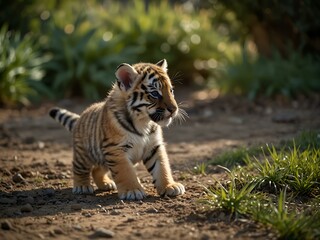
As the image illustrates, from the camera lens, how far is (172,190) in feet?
17.8

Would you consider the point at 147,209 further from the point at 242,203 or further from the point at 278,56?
the point at 278,56

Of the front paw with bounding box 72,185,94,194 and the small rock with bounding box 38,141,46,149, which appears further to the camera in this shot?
the small rock with bounding box 38,141,46,149

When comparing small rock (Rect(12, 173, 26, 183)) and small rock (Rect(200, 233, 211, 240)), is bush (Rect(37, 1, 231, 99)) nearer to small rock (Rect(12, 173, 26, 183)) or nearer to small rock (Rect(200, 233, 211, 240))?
small rock (Rect(12, 173, 26, 183))

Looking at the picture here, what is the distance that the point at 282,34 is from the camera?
11.9 metres

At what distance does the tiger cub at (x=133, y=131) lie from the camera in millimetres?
5402

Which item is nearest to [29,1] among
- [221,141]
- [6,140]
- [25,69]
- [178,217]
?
[25,69]

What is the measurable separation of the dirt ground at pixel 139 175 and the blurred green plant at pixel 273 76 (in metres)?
0.34

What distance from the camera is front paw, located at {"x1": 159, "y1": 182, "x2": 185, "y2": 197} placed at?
17.8 feet

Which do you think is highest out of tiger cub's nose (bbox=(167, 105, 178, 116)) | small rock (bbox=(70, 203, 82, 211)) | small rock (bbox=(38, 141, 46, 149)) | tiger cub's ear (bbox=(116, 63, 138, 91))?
tiger cub's ear (bbox=(116, 63, 138, 91))

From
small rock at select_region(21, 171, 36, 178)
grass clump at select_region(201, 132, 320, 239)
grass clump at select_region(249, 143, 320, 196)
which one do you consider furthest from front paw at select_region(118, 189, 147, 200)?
small rock at select_region(21, 171, 36, 178)

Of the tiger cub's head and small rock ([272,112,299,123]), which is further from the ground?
the tiger cub's head

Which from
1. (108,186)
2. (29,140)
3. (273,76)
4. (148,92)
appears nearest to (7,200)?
(108,186)

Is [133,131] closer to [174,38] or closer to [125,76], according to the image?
[125,76]

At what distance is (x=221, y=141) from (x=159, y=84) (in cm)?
320
